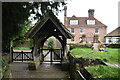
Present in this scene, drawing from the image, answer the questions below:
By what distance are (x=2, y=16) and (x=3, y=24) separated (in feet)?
0.33

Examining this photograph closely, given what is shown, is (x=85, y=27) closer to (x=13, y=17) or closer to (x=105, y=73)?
(x=105, y=73)

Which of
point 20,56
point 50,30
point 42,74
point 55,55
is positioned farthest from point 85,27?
point 42,74

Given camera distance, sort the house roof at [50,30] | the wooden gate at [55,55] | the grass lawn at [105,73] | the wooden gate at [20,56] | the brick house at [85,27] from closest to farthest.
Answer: the grass lawn at [105,73] < the house roof at [50,30] < the wooden gate at [55,55] < the wooden gate at [20,56] < the brick house at [85,27]

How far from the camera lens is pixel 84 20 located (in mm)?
37500

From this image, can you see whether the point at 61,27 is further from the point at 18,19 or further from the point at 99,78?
the point at 18,19

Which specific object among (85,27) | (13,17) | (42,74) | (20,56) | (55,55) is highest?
(85,27)

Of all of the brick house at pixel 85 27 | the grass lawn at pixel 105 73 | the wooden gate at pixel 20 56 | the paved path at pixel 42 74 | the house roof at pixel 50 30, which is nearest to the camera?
the grass lawn at pixel 105 73

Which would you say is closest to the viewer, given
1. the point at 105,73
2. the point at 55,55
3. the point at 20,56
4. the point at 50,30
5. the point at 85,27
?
the point at 105,73

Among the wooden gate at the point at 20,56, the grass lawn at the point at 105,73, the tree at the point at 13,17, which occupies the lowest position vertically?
the wooden gate at the point at 20,56

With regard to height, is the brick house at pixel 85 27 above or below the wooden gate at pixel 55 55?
above

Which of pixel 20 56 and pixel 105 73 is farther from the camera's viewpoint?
pixel 20 56

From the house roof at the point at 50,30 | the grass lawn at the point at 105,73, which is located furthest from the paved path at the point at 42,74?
the grass lawn at the point at 105,73

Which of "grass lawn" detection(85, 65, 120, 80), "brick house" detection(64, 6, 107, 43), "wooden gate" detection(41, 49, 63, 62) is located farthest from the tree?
"brick house" detection(64, 6, 107, 43)

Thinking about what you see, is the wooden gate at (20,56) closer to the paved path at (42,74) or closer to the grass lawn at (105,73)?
the paved path at (42,74)
